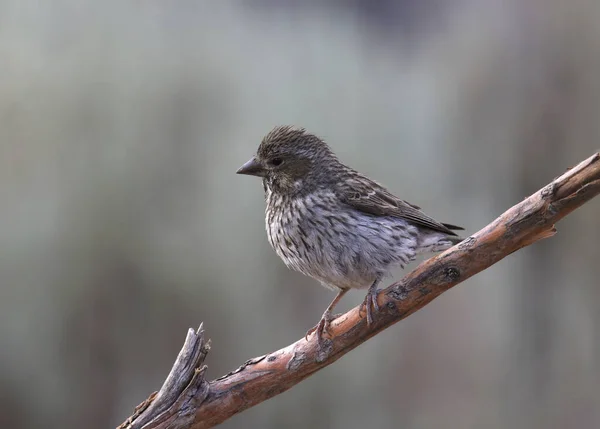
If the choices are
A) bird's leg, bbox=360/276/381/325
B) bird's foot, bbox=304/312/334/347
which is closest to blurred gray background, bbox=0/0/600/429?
bird's foot, bbox=304/312/334/347

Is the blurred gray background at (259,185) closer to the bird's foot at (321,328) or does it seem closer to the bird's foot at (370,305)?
the bird's foot at (321,328)

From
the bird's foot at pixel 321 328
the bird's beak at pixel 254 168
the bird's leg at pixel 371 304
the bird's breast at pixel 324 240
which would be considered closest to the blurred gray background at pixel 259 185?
the bird's beak at pixel 254 168

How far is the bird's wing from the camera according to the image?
122 inches

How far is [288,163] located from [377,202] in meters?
0.47

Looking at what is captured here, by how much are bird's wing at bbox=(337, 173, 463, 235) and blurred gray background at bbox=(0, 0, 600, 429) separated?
4.48ft

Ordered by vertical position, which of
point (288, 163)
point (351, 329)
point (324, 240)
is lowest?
point (351, 329)

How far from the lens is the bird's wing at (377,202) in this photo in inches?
122

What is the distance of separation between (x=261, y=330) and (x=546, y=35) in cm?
288

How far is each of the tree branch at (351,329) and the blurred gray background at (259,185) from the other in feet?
5.58

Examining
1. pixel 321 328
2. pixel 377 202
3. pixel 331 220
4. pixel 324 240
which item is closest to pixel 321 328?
pixel 321 328

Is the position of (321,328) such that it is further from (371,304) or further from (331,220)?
(331,220)

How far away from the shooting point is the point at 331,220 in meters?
3.01

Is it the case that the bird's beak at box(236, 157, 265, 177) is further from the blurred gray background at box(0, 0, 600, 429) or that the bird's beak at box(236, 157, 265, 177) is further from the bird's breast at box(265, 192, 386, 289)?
the blurred gray background at box(0, 0, 600, 429)

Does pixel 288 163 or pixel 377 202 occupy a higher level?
pixel 288 163
